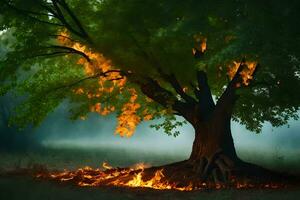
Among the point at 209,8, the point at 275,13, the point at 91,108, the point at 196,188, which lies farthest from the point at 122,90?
the point at 275,13

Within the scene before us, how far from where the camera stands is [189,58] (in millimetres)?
21328

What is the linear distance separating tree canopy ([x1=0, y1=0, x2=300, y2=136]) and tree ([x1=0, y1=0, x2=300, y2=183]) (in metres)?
0.05

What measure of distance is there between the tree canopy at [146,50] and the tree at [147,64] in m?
0.05

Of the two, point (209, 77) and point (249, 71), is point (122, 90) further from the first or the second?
point (249, 71)

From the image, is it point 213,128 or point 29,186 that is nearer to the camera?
point 29,186

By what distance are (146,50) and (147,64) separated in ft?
2.31

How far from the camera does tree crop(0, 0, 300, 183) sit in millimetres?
18953

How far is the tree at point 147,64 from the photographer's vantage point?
1895cm

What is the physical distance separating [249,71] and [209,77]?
176 inches

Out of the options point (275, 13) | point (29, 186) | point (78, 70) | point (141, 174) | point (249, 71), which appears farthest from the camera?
point (78, 70)

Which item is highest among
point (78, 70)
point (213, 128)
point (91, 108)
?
point (78, 70)

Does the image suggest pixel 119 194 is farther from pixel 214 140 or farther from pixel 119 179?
pixel 214 140

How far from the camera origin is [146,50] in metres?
20.2

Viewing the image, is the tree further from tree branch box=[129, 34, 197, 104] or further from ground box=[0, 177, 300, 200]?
ground box=[0, 177, 300, 200]
